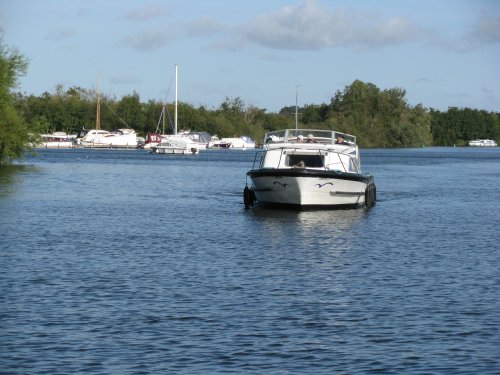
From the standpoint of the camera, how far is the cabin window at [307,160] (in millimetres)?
45312

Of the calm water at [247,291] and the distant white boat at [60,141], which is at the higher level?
the distant white boat at [60,141]

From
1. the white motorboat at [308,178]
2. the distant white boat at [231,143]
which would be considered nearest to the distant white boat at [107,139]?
the distant white boat at [231,143]

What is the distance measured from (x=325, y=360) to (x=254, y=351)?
1226 mm

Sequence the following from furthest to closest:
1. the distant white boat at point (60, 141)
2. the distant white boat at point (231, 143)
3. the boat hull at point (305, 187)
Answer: the distant white boat at point (231, 143) → the distant white boat at point (60, 141) → the boat hull at point (305, 187)

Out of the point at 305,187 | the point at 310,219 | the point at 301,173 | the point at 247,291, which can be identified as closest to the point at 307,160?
the point at 305,187

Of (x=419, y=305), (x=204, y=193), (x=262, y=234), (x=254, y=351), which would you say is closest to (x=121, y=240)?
(x=262, y=234)

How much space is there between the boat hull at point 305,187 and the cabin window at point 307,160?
145cm

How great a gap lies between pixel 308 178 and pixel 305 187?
45 centimetres

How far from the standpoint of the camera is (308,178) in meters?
43.2

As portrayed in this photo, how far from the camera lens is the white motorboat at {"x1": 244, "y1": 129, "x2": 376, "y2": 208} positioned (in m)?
43.4

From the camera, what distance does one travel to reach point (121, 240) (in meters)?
33.8

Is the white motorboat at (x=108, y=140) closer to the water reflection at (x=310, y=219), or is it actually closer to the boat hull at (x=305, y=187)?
the water reflection at (x=310, y=219)

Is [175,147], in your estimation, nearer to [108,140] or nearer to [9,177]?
[108,140]

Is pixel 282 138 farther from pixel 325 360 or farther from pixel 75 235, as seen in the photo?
pixel 325 360
